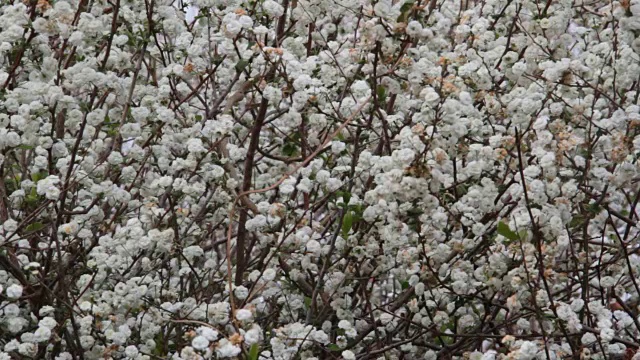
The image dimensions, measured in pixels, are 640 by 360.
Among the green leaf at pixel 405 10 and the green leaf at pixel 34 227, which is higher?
A: the green leaf at pixel 405 10

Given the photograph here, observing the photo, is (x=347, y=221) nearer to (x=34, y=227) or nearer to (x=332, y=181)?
(x=332, y=181)

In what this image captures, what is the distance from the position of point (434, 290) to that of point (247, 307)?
847 millimetres

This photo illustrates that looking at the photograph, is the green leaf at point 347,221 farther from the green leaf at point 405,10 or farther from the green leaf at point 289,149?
the green leaf at point 405,10

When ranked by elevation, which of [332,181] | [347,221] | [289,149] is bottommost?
[347,221]

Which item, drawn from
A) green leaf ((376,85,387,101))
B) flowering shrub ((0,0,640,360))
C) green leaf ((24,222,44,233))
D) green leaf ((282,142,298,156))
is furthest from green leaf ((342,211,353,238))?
green leaf ((24,222,44,233))

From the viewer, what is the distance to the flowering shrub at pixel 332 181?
3.28m

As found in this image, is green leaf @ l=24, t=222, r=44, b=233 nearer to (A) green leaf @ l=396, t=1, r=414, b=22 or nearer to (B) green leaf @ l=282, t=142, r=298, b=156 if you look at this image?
(B) green leaf @ l=282, t=142, r=298, b=156

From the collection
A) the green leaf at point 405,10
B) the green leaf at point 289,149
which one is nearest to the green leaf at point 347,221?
the green leaf at point 289,149

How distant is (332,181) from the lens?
3.52 metres

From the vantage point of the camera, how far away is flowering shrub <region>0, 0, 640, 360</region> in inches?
129

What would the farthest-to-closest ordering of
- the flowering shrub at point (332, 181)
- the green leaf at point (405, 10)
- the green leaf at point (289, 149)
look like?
the green leaf at point (289, 149) < the flowering shrub at point (332, 181) < the green leaf at point (405, 10)

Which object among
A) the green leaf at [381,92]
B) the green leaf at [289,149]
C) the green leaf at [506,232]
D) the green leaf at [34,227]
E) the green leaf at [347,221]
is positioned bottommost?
the green leaf at [506,232]

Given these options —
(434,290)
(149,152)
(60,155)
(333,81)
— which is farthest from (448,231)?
(60,155)

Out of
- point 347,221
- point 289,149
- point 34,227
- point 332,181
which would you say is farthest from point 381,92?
point 34,227
